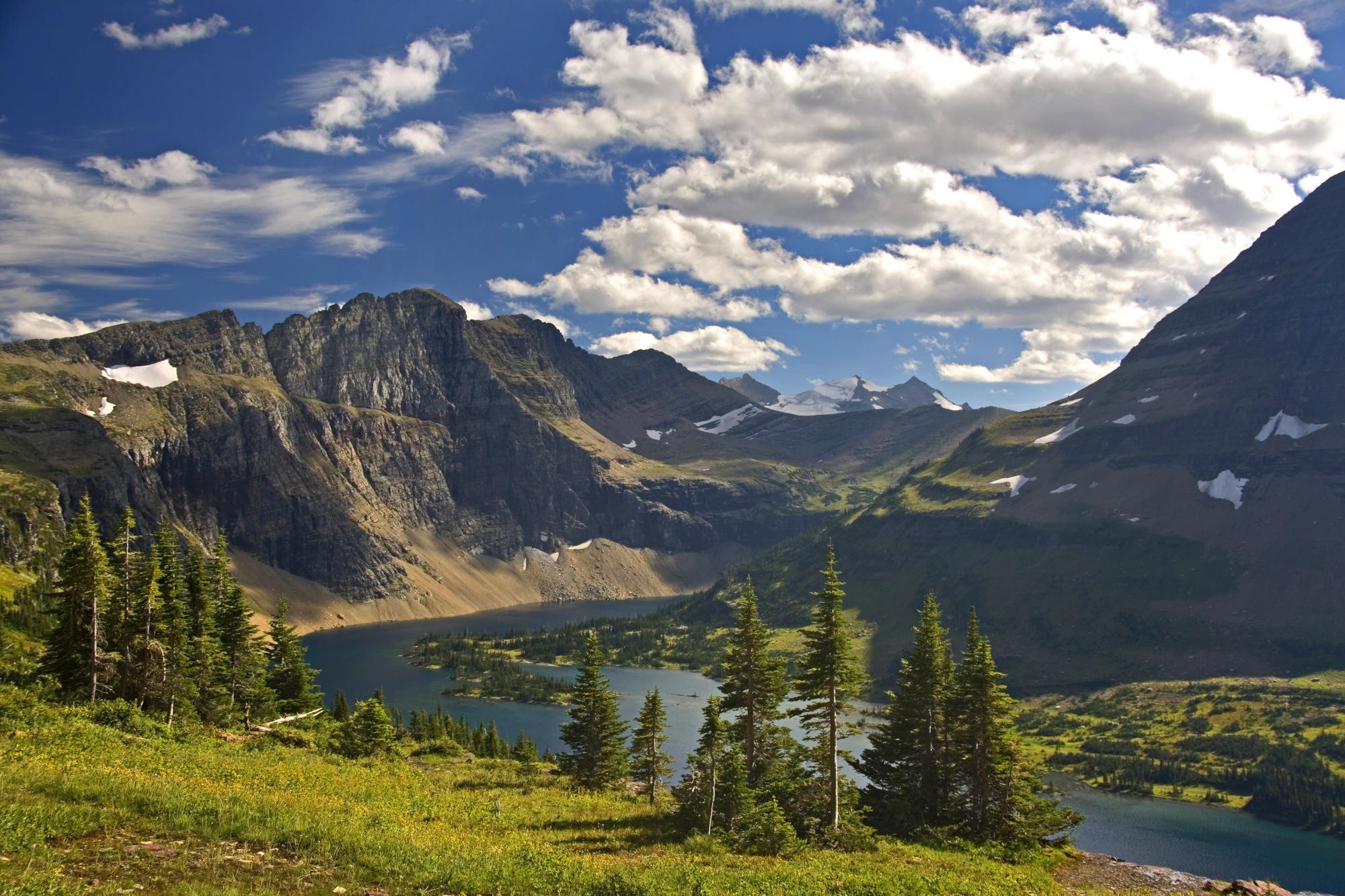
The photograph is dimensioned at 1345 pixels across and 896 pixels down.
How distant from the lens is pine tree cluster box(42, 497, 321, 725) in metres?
45.1

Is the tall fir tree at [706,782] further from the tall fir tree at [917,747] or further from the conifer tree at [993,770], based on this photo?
the conifer tree at [993,770]

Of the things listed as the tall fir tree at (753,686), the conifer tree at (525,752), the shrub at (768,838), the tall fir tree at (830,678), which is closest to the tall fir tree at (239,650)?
the conifer tree at (525,752)

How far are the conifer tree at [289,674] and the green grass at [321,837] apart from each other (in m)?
23.4

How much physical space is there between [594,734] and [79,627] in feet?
110

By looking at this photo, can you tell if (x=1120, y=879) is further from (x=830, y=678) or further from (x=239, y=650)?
(x=239, y=650)

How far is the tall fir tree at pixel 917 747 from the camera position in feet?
159

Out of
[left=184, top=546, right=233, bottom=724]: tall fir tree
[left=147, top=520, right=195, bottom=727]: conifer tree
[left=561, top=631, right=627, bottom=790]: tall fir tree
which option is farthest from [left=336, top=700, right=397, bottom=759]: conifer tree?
[left=561, top=631, right=627, bottom=790]: tall fir tree

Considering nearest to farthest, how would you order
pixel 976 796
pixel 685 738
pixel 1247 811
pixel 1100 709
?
pixel 976 796, pixel 1247 811, pixel 685 738, pixel 1100 709

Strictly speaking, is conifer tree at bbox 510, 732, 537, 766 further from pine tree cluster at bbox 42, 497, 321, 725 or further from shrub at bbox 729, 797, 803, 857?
shrub at bbox 729, 797, 803, 857

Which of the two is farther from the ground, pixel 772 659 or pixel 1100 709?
pixel 772 659

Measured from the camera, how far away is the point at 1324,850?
355 ft

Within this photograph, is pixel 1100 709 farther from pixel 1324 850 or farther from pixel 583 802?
pixel 583 802

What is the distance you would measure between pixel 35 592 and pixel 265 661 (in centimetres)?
9846

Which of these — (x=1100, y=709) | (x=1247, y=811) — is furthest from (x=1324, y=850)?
(x=1100, y=709)
